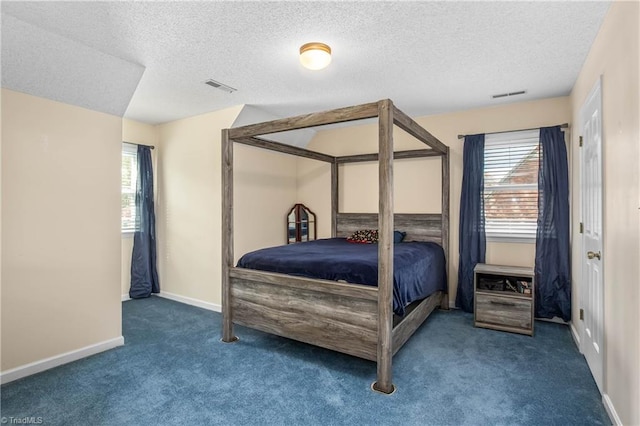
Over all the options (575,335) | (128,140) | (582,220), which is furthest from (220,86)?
(575,335)

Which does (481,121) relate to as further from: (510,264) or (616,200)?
(616,200)

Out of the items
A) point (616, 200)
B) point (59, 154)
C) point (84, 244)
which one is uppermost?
point (59, 154)

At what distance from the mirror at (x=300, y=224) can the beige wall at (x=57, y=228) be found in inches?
97.4

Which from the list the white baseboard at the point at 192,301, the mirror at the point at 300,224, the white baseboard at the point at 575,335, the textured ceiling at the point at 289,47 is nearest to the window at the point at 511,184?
the textured ceiling at the point at 289,47

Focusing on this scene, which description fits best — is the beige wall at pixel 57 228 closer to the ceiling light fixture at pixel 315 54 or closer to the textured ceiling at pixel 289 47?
the textured ceiling at pixel 289 47

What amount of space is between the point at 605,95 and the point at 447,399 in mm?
2250

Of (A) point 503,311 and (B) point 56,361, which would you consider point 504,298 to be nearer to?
(A) point 503,311

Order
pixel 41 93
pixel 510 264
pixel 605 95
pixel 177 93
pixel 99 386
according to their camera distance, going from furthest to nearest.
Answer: pixel 510 264
pixel 177 93
pixel 41 93
pixel 99 386
pixel 605 95

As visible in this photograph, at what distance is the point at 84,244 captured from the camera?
293 centimetres

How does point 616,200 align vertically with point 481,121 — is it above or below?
below

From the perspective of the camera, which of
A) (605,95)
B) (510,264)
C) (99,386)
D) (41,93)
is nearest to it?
(605,95)

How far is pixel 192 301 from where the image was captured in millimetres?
4488

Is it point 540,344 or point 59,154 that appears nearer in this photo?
point 59,154

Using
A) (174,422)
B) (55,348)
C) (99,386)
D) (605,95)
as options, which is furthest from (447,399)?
(55,348)
